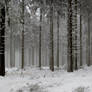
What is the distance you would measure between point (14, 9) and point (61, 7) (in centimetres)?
616

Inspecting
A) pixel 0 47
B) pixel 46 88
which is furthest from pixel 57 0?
pixel 46 88

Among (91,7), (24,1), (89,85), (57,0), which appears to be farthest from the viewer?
(91,7)

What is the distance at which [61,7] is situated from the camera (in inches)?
669

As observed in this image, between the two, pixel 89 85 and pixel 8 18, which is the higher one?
pixel 8 18

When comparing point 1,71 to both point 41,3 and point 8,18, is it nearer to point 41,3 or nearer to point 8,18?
point 8,18

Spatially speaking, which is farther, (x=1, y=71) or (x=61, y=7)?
(x=61, y=7)

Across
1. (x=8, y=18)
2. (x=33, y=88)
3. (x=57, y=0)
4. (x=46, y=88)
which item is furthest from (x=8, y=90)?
(x=57, y=0)

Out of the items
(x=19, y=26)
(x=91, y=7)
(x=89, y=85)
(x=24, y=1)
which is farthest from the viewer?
(x=91, y=7)

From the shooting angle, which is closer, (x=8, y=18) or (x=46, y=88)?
(x=46, y=88)

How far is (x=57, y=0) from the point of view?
1661cm

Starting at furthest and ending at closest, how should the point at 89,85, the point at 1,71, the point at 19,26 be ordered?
1. the point at 19,26
2. the point at 1,71
3. the point at 89,85

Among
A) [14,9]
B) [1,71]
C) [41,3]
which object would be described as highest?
[41,3]

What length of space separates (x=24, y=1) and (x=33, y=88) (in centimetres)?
1227

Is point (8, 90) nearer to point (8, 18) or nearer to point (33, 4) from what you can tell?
point (8, 18)
